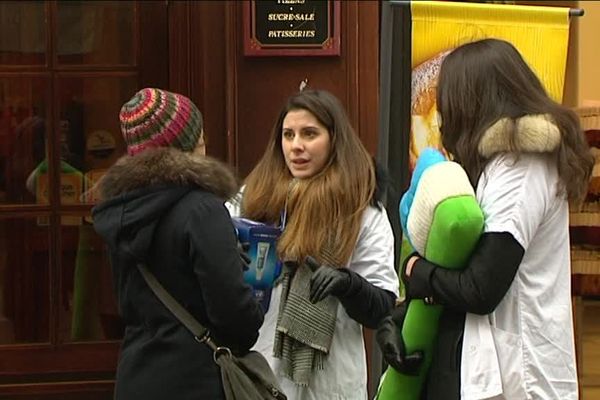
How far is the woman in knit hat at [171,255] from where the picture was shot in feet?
10.6

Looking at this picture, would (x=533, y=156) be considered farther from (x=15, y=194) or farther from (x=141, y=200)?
(x=15, y=194)

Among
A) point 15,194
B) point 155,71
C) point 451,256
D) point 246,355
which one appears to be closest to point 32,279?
point 15,194

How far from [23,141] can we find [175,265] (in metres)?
2.53

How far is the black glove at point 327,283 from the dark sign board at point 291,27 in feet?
6.36

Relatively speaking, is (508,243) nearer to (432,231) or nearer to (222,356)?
(432,231)

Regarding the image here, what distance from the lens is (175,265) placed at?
3256mm

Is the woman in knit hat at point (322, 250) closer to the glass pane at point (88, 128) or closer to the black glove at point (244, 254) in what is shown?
the black glove at point (244, 254)

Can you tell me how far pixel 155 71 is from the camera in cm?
563

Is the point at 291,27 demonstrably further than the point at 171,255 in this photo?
Yes

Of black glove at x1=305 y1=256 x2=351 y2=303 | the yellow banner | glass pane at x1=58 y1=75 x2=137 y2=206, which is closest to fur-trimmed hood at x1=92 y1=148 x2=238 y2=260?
black glove at x1=305 y1=256 x2=351 y2=303

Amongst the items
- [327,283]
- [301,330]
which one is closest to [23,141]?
[301,330]

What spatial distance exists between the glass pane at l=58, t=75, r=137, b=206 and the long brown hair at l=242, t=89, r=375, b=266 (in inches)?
66.0

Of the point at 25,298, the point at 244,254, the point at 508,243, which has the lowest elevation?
the point at 25,298

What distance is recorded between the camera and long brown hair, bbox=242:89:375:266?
3879 millimetres
